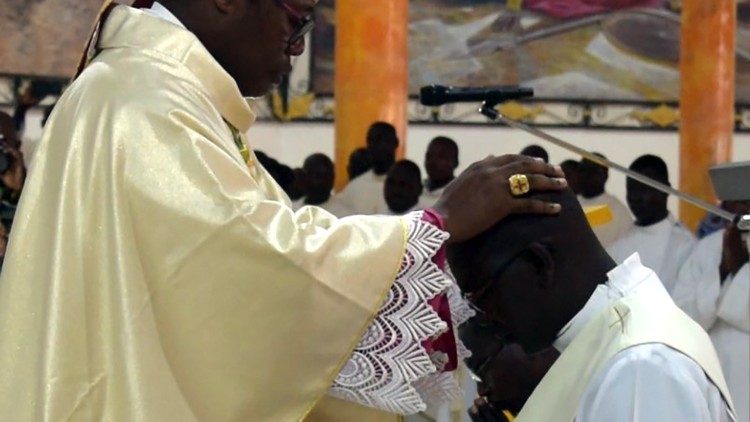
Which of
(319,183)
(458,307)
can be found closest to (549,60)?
(319,183)

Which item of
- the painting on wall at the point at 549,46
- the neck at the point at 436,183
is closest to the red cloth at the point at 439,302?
the neck at the point at 436,183

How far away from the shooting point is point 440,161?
8.41 m

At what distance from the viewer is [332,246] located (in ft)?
8.04

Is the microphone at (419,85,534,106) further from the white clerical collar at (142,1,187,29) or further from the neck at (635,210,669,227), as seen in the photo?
the neck at (635,210,669,227)

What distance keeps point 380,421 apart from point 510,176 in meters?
0.55

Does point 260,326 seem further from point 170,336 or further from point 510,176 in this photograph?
point 510,176

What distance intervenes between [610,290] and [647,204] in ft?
18.7

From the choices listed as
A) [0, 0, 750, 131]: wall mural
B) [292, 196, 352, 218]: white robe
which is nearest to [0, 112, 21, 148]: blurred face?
[292, 196, 352, 218]: white robe

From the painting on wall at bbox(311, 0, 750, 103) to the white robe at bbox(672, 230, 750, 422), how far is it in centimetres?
567

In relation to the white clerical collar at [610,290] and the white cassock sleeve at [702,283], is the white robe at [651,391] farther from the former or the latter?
the white cassock sleeve at [702,283]

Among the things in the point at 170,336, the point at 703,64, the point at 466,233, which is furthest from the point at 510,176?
the point at 703,64

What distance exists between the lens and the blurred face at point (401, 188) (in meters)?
7.86

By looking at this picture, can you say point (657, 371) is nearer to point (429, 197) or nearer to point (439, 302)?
point (439, 302)

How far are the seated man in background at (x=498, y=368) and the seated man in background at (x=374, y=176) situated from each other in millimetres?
5494
